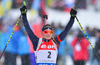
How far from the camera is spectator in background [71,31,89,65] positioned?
7574mm

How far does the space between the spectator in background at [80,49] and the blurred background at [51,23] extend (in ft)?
0.11

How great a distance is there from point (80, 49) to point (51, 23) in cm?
392

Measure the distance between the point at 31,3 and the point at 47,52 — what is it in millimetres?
10327

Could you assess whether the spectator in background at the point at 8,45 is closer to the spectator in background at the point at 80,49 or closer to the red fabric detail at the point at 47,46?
the spectator in background at the point at 80,49

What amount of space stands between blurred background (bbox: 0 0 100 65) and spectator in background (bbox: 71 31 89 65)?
0.03 metres

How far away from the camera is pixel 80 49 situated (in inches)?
301

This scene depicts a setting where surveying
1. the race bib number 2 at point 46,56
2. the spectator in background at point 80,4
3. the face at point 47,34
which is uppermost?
the spectator in background at point 80,4

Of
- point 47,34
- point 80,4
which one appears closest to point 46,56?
point 47,34

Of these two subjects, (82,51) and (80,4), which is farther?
(80,4)

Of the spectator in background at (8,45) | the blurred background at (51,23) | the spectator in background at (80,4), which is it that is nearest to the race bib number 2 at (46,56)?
the blurred background at (51,23)

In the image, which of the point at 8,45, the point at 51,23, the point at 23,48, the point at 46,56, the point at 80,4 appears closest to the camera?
the point at 46,56

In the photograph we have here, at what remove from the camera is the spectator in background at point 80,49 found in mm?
7574

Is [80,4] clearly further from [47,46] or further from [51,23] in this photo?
[47,46]

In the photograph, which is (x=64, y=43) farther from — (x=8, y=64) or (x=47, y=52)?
(x=47, y=52)
